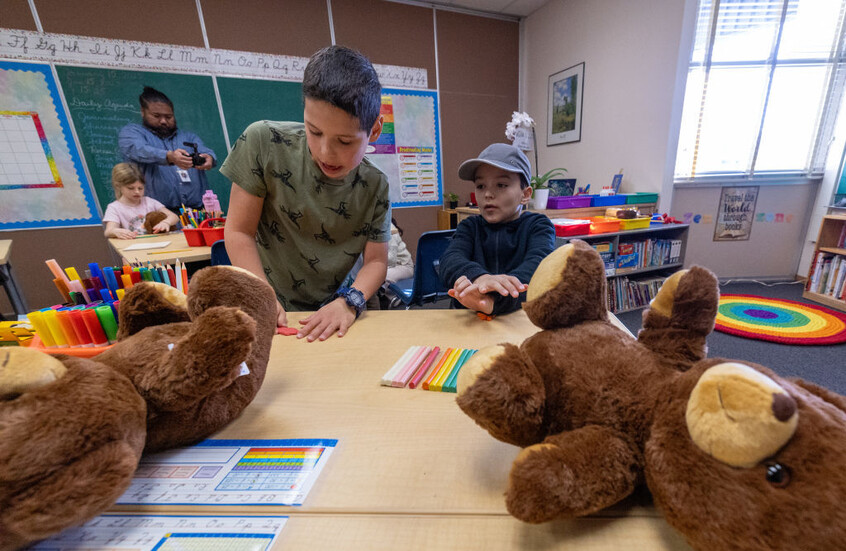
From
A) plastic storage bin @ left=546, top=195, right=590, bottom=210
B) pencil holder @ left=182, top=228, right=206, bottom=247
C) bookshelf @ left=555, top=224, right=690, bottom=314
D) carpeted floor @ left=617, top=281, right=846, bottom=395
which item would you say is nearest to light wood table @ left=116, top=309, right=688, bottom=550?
pencil holder @ left=182, top=228, right=206, bottom=247

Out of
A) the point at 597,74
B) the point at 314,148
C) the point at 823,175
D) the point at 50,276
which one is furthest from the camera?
the point at 597,74

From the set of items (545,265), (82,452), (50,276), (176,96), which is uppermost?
(176,96)

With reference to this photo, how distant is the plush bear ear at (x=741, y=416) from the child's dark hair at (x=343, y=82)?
765 millimetres

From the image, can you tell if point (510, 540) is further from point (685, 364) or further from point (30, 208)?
point (30, 208)

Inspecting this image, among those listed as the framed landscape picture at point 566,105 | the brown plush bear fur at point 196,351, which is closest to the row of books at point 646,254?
the framed landscape picture at point 566,105

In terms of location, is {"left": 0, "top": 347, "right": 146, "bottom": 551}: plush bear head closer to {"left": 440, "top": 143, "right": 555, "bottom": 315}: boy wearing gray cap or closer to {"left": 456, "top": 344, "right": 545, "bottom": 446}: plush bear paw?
{"left": 456, "top": 344, "right": 545, "bottom": 446}: plush bear paw

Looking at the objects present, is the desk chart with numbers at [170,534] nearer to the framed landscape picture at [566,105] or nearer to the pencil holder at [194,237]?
the pencil holder at [194,237]

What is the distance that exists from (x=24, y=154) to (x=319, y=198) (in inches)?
115

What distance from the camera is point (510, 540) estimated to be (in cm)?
34

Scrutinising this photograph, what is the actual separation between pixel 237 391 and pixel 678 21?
3412 millimetres

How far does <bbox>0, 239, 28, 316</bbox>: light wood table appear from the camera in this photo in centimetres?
175

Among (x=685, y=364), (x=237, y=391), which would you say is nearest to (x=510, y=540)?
(x=685, y=364)

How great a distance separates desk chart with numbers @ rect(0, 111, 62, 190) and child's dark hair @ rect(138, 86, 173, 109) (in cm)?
64

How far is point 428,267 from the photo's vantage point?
171cm
